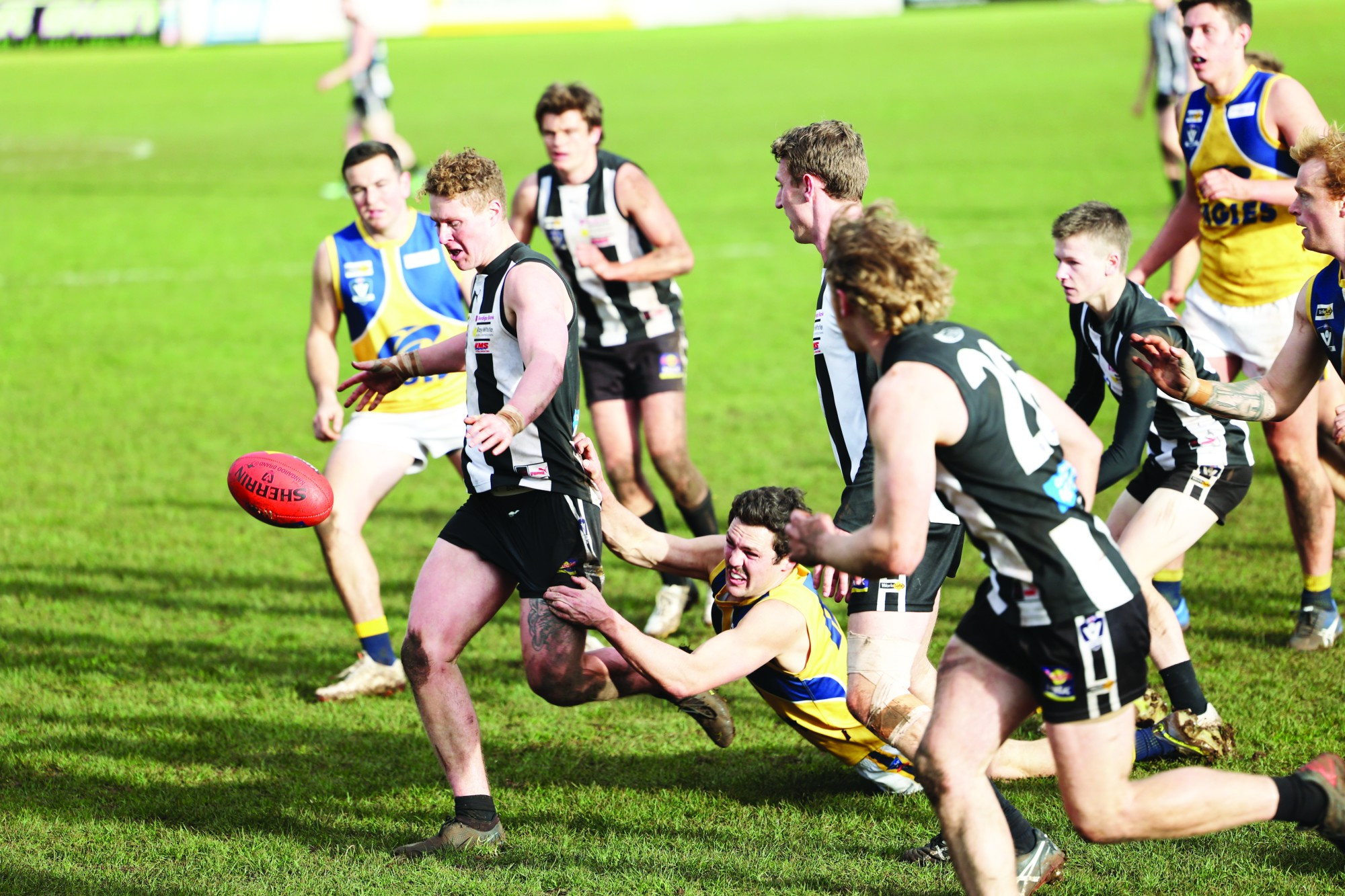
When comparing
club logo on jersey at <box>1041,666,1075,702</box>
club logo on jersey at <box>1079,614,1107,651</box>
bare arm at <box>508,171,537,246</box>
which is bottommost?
club logo on jersey at <box>1041,666,1075,702</box>

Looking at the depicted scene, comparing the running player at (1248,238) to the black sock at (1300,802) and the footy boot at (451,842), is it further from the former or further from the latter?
the footy boot at (451,842)

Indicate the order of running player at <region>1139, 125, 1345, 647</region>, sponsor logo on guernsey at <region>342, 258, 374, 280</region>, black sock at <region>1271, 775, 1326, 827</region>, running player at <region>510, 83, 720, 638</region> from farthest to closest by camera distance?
running player at <region>510, 83, 720, 638</region>, sponsor logo on guernsey at <region>342, 258, 374, 280</region>, running player at <region>1139, 125, 1345, 647</region>, black sock at <region>1271, 775, 1326, 827</region>

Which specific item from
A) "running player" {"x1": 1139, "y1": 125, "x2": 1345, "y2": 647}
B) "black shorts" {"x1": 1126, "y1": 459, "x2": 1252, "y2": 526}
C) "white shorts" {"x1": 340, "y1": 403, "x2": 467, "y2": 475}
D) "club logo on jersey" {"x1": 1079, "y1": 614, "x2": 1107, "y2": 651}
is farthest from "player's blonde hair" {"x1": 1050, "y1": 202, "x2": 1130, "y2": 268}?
"white shorts" {"x1": 340, "y1": 403, "x2": 467, "y2": 475}

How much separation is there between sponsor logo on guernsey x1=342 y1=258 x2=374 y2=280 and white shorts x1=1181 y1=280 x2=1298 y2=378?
4.31 meters

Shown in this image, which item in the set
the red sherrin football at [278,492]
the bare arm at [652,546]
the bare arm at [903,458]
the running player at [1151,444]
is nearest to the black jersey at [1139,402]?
the running player at [1151,444]

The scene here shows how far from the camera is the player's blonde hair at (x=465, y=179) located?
16.1 feet

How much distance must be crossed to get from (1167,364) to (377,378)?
124 inches

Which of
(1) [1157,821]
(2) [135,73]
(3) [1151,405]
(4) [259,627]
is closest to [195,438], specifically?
(4) [259,627]

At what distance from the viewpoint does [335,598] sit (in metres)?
8.23

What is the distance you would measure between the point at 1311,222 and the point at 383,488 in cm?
445

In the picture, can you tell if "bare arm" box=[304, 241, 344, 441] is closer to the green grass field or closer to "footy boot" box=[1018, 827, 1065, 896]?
the green grass field

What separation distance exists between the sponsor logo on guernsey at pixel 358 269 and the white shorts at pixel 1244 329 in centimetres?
431

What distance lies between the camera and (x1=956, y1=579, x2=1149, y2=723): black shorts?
12.1 ft

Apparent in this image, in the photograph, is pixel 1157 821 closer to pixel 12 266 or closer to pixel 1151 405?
pixel 1151 405
